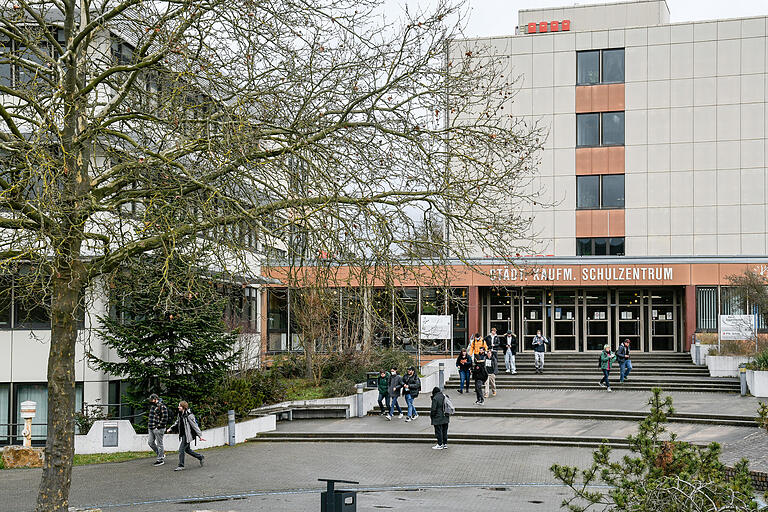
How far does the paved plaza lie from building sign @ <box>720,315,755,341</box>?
605cm

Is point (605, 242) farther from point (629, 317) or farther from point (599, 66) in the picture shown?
point (599, 66)

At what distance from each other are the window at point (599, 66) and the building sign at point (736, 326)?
1536cm

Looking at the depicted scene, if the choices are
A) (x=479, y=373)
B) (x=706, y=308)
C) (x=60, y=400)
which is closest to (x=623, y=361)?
(x=479, y=373)

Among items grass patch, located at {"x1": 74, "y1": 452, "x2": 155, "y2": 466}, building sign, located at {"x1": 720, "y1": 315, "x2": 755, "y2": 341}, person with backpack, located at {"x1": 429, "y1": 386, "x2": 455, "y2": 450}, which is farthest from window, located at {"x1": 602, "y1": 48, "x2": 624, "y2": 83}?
grass patch, located at {"x1": 74, "y1": 452, "x2": 155, "y2": 466}

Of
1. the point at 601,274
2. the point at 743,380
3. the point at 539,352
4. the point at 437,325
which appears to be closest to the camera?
the point at 743,380

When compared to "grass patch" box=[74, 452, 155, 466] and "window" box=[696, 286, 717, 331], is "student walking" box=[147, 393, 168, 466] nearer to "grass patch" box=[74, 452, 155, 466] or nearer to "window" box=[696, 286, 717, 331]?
"grass patch" box=[74, 452, 155, 466]

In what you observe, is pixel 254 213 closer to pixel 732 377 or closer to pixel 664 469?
pixel 664 469

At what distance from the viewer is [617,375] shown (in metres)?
34.2

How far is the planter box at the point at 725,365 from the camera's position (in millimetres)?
32156

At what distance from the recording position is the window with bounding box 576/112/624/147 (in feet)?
141

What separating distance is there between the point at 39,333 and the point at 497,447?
47.3 ft

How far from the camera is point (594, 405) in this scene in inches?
1070

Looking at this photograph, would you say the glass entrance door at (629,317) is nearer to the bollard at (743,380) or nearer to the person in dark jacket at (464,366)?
the bollard at (743,380)

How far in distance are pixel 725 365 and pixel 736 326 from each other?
1.69m
